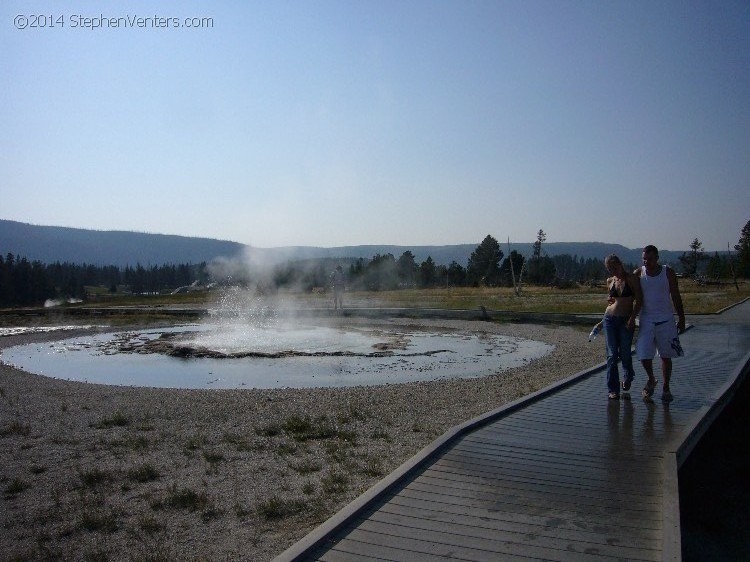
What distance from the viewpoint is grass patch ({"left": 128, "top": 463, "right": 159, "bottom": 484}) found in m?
6.28

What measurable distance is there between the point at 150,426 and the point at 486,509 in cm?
597

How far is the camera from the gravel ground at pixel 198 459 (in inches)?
193

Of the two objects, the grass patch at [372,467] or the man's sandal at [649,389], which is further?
the man's sandal at [649,389]

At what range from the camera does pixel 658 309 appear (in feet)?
22.7

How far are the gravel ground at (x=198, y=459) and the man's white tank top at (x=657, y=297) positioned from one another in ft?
9.60

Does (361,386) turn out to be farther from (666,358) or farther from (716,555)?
(716,555)

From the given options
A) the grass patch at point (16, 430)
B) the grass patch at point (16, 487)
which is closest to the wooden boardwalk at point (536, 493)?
the grass patch at point (16, 487)

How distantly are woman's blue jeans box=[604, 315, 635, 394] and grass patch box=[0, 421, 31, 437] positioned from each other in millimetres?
7613

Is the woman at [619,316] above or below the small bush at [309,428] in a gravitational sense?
above

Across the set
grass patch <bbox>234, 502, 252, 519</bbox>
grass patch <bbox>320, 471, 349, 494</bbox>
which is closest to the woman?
grass patch <bbox>320, 471, 349, 494</bbox>

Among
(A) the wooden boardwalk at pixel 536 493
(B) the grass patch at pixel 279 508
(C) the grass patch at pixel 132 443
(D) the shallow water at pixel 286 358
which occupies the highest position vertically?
Result: (A) the wooden boardwalk at pixel 536 493

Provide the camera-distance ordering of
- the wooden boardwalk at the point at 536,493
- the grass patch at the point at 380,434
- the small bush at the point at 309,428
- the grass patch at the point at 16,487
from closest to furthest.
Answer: the wooden boardwalk at the point at 536,493 < the grass patch at the point at 16,487 < the grass patch at the point at 380,434 < the small bush at the point at 309,428

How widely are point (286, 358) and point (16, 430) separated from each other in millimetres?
8397

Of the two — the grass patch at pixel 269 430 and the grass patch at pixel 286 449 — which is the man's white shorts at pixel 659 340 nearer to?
the grass patch at pixel 286 449
